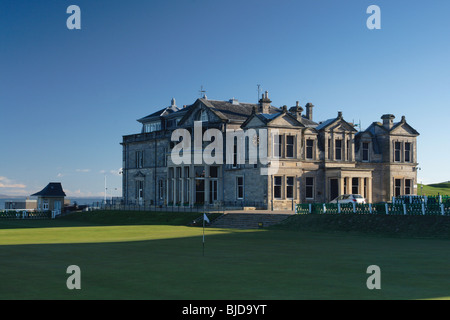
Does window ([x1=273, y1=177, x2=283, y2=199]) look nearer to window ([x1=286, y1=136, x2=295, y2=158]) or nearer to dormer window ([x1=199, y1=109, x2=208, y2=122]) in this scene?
window ([x1=286, y1=136, x2=295, y2=158])

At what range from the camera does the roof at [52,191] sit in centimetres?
7786

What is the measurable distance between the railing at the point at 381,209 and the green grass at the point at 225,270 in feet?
22.0

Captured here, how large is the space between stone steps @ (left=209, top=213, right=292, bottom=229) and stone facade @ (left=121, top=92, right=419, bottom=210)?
7939 millimetres

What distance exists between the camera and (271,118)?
179ft

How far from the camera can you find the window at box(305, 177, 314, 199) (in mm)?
58322

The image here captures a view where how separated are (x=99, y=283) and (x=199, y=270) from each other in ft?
11.6

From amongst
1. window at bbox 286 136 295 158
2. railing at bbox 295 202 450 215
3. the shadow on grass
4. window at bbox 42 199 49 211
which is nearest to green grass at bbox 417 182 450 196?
window at bbox 286 136 295 158

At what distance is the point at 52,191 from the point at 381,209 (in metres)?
53.6

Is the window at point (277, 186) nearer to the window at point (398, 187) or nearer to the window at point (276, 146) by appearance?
the window at point (276, 146)

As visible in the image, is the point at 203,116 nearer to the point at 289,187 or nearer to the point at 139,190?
the point at 289,187

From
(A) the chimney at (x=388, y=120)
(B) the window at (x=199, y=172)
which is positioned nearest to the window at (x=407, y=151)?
(A) the chimney at (x=388, y=120)

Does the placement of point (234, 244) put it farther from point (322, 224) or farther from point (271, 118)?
point (271, 118)

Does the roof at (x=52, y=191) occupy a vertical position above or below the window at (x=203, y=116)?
below
